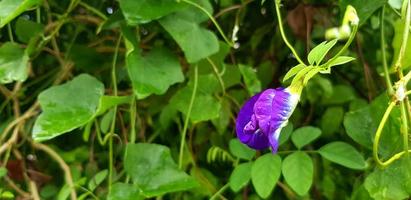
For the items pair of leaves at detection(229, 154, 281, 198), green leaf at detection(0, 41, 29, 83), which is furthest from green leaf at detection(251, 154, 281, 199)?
green leaf at detection(0, 41, 29, 83)

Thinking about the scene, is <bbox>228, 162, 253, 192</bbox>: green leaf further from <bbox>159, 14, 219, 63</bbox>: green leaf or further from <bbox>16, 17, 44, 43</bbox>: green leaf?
<bbox>16, 17, 44, 43</bbox>: green leaf

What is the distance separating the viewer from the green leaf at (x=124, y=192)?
854mm

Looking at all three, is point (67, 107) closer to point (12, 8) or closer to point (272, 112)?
point (12, 8)

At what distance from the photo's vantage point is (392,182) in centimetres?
80

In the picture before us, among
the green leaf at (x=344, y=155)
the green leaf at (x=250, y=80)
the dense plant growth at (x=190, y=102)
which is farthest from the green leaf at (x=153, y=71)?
the green leaf at (x=344, y=155)

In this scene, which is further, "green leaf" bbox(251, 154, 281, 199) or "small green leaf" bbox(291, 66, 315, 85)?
"green leaf" bbox(251, 154, 281, 199)

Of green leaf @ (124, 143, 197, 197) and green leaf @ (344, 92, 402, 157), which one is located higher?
green leaf @ (344, 92, 402, 157)

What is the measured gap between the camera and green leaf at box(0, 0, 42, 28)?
2.69 ft

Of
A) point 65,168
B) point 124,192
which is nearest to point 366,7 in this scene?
point 124,192

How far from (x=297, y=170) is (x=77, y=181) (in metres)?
0.32

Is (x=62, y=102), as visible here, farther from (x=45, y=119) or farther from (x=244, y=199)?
(x=244, y=199)

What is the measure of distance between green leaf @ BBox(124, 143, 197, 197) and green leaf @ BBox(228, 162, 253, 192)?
0.06 m

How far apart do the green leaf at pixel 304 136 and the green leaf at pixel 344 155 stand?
0.08 ft

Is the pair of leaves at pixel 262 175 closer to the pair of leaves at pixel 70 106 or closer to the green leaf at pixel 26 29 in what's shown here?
the pair of leaves at pixel 70 106
